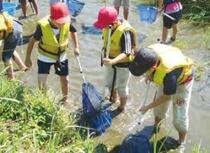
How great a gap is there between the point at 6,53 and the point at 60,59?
886 mm

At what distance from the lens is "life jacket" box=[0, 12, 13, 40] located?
613 centimetres

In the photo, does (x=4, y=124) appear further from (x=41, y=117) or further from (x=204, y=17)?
(x=204, y=17)

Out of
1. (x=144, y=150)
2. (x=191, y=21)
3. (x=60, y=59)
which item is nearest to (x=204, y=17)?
(x=191, y=21)

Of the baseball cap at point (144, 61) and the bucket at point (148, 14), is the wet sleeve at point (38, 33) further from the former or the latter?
the bucket at point (148, 14)

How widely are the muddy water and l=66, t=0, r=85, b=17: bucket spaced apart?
0.25 metres

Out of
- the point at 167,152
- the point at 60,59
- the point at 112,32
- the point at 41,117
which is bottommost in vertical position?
the point at 167,152

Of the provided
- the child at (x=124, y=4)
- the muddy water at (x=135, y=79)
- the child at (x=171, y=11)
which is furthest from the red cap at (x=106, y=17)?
the child at (x=124, y=4)

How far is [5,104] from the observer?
5309mm

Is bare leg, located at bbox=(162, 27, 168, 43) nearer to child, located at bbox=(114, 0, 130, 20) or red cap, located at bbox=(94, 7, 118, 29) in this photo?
child, located at bbox=(114, 0, 130, 20)

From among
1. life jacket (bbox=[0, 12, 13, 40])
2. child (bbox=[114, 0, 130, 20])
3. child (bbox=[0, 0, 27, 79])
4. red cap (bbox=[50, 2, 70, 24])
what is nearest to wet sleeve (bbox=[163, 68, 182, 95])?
red cap (bbox=[50, 2, 70, 24])

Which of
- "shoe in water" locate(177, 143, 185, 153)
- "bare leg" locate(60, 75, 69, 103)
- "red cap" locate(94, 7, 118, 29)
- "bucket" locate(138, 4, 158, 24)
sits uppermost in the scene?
"red cap" locate(94, 7, 118, 29)

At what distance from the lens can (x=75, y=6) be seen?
977 cm

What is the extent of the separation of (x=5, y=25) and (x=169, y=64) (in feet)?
7.92

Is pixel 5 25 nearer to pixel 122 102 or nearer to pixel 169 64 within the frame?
pixel 122 102
